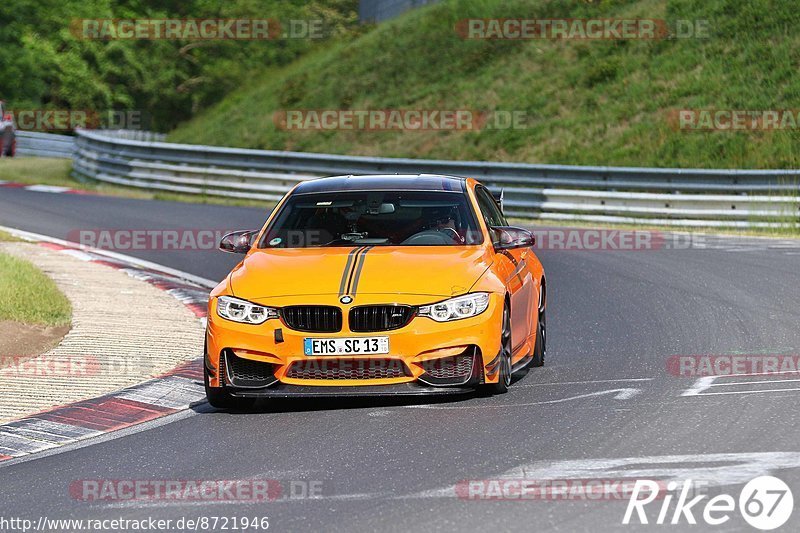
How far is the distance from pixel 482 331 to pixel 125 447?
2311 millimetres

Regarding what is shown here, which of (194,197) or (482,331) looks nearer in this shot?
(482,331)

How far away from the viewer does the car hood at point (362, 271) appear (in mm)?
8875

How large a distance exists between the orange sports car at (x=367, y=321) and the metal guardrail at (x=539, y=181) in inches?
534

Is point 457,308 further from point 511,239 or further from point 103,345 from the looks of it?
point 103,345

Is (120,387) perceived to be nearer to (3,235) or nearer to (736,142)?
(3,235)

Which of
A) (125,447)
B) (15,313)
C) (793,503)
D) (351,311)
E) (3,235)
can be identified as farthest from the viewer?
(3,235)

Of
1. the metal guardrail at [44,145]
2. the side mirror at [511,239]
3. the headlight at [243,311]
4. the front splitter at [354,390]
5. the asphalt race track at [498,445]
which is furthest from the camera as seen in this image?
the metal guardrail at [44,145]

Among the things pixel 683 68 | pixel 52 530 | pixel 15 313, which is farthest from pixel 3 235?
pixel 683 68

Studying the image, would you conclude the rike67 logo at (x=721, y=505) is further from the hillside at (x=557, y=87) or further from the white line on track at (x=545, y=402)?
the hillside at (x=557, y=87)

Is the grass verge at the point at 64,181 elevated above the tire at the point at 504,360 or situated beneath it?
situated beneath

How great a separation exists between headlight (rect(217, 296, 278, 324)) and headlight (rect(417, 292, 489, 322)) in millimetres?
968

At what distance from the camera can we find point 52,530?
6.08 metres

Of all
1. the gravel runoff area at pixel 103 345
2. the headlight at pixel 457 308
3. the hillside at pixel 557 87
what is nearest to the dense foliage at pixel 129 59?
the hillside at pixel 557 87

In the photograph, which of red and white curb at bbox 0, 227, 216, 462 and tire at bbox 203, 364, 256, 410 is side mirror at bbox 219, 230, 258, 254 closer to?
red and white curb at bbox 0, 227, 216, 462
